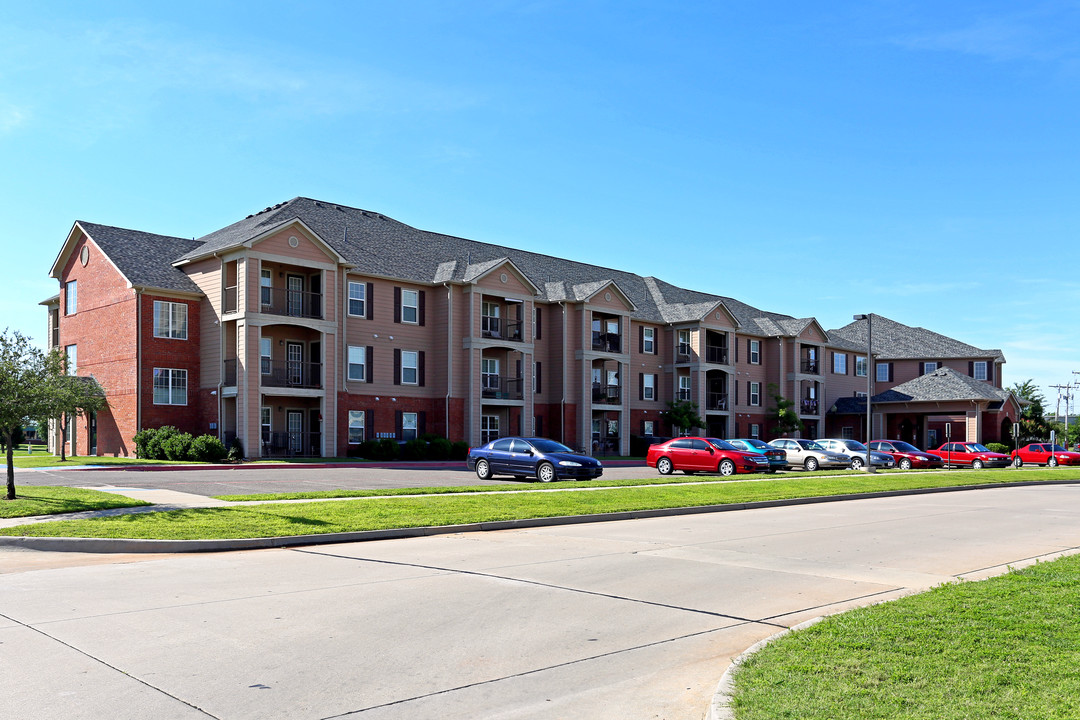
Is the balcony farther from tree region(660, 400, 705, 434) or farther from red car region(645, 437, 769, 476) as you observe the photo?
red car region(645, 437, 769, 476)

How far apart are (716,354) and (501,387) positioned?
18589 millimetres

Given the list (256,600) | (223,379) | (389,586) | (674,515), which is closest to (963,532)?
(674,515)

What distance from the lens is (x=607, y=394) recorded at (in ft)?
179

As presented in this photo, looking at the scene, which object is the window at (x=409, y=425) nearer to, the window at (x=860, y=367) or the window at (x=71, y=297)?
the window at (x=71, y=297)

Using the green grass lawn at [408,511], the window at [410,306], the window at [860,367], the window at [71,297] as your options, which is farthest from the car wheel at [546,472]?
the window at [860,367]

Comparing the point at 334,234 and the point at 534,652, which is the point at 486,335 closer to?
the point at 334,234

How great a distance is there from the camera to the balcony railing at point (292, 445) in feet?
130

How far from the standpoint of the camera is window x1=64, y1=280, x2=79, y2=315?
1732 inches

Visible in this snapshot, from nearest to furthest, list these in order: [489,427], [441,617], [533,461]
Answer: [441,617]
[533,461]
[489,427]

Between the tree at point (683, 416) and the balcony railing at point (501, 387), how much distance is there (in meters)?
12.6

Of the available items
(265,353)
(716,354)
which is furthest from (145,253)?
(716,354)

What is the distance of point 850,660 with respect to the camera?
6531 mm

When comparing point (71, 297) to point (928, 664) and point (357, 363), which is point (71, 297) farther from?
point (928, 664)

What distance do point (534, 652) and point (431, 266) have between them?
41.0 m
